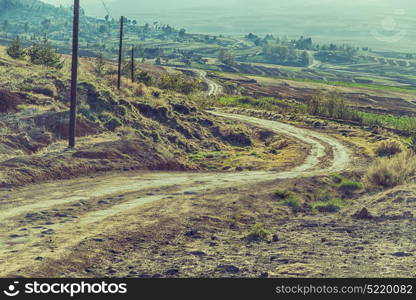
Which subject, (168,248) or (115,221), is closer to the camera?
(168,248)

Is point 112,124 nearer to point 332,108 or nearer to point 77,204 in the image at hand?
point 77,204

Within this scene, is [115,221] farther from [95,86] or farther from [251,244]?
[95,86]

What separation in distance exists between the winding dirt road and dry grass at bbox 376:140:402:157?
11.7 m

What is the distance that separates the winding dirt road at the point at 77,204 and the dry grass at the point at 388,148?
11.7 meters

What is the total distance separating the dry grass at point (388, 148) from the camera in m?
41.6

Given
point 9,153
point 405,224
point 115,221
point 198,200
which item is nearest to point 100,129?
point 9,153

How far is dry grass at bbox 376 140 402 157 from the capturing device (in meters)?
41.6

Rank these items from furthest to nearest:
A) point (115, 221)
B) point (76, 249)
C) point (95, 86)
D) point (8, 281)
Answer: point (95, 86) → point (115, 221) → point (76, 249) → point (8, 281)

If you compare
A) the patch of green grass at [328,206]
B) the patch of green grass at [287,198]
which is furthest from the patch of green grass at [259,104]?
the patch of green grass at [328,206]

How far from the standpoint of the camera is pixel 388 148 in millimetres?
42156

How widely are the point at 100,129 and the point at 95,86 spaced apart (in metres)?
7.46

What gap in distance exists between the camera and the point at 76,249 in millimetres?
14086

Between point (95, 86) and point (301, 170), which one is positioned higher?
point (95, 86)

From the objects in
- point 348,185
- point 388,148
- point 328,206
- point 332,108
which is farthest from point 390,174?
point 332,108
